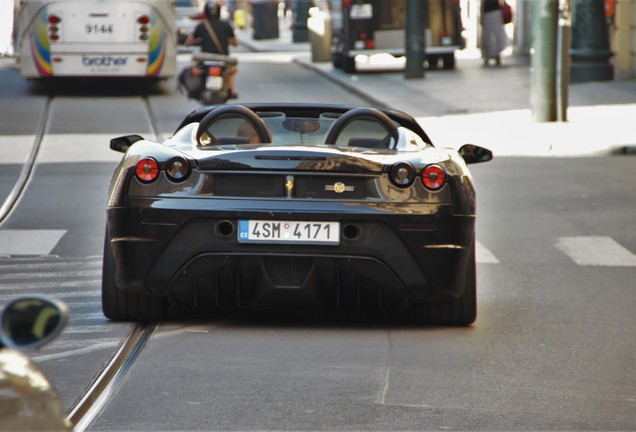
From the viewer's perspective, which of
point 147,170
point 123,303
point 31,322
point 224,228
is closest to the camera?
point 31,322

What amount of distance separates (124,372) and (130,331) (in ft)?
3.21

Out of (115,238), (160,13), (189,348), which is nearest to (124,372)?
(189,348)

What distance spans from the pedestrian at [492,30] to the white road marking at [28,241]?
865 inches

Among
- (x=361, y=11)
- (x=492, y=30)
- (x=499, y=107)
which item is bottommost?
(x=492, y=30)

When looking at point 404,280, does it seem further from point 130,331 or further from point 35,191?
point 35,191

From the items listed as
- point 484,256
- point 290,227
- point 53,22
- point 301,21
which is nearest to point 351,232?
point 290,227

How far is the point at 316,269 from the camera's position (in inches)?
286

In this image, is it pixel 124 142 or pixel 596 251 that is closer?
pixel 124 142

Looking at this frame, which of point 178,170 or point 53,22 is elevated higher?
point 178,170

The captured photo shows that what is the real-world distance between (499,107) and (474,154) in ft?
50.4

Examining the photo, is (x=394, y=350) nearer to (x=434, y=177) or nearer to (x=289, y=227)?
(x=289, y=227)

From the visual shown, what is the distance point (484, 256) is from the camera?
34.9 feet

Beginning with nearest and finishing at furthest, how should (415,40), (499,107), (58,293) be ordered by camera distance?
(58,293) < (499,107) < (415,40)

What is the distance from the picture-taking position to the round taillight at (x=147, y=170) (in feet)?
24.0
